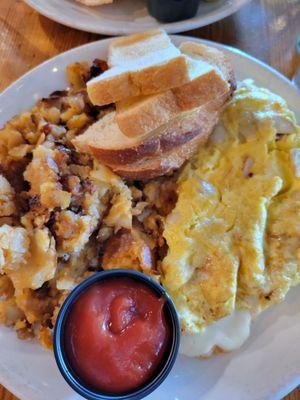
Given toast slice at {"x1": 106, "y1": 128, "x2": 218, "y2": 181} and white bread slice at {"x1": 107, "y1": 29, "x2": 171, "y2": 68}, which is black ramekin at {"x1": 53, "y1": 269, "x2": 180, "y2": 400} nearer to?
toast slice at {"x1": 106, "y1": 128, "x2": 218, "y2": 181}

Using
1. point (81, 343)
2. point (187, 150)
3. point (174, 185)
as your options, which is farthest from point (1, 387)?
point (187, 150)

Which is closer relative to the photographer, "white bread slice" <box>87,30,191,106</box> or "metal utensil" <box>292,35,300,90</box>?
"white bread slice" <box>87,30,191,106</box>

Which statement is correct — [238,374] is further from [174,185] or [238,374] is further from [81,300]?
[174,185]

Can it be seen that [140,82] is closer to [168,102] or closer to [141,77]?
[141,77]

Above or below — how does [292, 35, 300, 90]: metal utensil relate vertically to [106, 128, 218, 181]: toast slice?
below

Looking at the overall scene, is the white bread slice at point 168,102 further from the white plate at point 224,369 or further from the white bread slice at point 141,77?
the white plate at point 224,369

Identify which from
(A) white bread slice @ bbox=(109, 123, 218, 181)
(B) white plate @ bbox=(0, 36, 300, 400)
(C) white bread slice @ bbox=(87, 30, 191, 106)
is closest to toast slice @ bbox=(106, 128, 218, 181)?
(A) white bread slice @ bbox=(109, 123, 218, 181)
